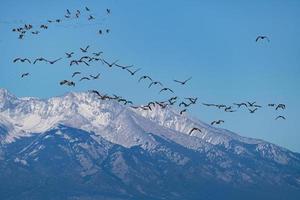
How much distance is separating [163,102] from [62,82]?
10.6 meters

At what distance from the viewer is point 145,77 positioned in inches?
2618

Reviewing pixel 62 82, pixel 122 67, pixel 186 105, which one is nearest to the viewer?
pixel 122 67

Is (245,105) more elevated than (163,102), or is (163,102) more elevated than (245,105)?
(245,105)

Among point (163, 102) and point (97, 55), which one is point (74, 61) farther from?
point (163, 102)

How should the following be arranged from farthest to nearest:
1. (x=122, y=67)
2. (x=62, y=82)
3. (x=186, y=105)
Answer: (x=186, y=105) < (x=62, y=82) < (x=122, y=67)

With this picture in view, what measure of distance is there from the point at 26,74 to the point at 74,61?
7.64 meters

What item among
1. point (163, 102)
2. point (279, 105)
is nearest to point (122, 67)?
point (163, 102)

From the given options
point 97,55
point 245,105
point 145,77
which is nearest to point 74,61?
point 97,55

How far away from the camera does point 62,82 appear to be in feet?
226

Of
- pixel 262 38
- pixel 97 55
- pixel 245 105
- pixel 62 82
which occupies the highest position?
pixel 262 38

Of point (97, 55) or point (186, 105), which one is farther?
point (186, 105)

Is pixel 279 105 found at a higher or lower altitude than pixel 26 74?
higher

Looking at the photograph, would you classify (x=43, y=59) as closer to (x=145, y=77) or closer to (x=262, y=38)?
(x=145, y=77)

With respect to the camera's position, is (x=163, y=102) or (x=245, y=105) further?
(x=245, y=105)
